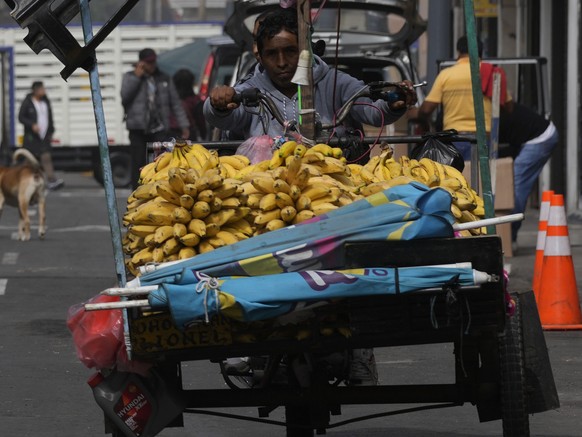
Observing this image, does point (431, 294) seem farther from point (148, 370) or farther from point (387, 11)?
point (387, 11)

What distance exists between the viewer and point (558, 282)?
9.88m

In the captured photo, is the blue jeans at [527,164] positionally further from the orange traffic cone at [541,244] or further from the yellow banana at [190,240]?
the yellow banana at [190,240]

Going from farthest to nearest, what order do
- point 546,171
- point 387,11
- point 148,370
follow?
1. point 546,171
2. point 387,11
3. point 148,370

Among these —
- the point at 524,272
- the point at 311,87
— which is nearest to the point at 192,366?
the point at 311,87

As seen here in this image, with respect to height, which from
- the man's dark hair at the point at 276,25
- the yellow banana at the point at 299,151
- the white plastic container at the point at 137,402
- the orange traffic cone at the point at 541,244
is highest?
the man's dark hair at the point at 276,25

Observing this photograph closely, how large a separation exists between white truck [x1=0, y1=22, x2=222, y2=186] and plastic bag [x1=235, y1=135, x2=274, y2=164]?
2679 cm

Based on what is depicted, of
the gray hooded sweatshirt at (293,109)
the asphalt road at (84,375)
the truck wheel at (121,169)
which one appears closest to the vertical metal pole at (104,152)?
the gray hooded sweatshirt at (293,109)

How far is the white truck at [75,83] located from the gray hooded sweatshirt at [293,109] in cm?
2598

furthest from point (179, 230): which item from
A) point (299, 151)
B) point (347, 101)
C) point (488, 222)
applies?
point (347, 101)

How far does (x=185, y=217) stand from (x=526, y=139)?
9719 millimetres

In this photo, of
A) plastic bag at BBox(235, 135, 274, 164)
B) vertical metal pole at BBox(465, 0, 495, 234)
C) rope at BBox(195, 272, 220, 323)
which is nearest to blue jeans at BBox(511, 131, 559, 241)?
plastic bag at BBox(235, 135, 274, 164)

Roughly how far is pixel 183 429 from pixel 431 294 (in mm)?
2619

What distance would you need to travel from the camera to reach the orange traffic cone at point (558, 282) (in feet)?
32.3

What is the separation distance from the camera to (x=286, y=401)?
16.6ft
